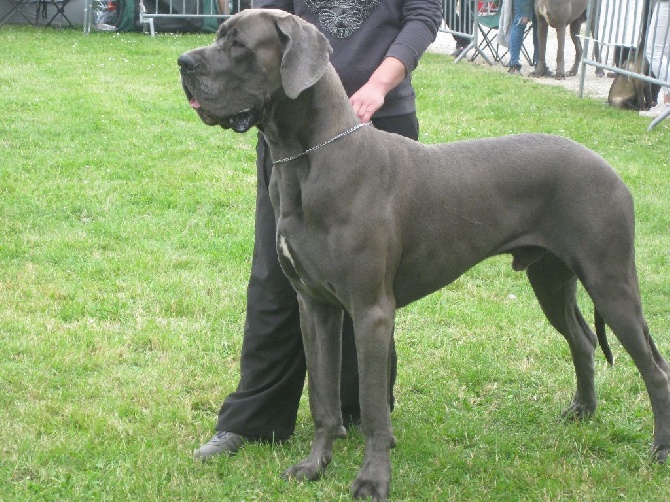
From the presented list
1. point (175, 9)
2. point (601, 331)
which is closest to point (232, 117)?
point (601, 331)

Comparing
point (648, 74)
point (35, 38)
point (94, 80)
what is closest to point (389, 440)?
point (648, 74)

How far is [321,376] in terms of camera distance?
13.4ft

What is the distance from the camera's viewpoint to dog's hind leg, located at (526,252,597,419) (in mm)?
4449

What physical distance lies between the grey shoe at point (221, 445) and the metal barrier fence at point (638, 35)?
27.4ft

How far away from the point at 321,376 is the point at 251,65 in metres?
1.37

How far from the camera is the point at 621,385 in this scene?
198 inches

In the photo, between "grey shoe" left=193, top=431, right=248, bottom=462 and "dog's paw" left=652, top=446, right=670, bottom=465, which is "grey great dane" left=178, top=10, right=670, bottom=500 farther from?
"grey shoe" left=193, top=431, right=248, bottom=462

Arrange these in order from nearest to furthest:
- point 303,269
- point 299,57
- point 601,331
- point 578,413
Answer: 1. point 299,57
2. point 303,269
3. point 601,331
4. point 578,413

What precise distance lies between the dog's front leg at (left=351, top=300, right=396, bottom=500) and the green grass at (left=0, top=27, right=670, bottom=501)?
0.14 metres

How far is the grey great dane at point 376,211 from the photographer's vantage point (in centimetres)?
351

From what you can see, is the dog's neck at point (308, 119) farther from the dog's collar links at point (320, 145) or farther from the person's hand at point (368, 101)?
the person's hand at point (368, 101)

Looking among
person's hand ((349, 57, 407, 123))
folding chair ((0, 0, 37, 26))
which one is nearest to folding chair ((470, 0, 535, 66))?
folding chair ((0, 0, 37, 26))

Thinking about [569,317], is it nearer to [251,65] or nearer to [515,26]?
[251,65]

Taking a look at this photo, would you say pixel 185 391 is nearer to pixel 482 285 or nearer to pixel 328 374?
pixel 328 374
